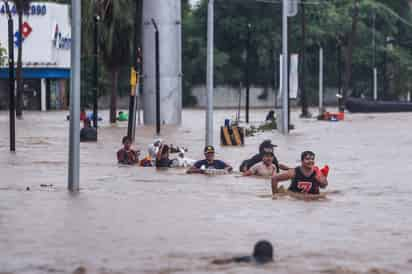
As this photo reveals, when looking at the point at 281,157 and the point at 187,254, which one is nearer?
the point at 187,254

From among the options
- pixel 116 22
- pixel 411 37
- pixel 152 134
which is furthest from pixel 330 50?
pixel 152 134

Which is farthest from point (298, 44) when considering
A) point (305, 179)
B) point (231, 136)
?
point (305, 179)

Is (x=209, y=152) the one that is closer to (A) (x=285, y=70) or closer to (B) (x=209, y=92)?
(B) (x=209, y=92)

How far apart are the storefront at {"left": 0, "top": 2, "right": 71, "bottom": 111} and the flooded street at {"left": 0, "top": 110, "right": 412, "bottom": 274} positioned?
55.3 meters

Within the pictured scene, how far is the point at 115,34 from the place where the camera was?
59.8 m

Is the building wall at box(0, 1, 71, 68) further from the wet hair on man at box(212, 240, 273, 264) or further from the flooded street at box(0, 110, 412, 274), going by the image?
the wet hair on man at box(212, 240, 273, 264)

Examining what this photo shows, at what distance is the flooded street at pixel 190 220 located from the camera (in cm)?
1320

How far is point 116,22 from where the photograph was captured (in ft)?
193

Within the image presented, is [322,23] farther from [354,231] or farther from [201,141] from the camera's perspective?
[354,231]

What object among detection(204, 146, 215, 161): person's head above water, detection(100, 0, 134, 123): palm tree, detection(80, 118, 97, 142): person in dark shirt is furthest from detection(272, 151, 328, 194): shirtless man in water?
detection(100, 0, 134, 123): palm tree

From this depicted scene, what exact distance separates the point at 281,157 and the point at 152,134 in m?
14.5

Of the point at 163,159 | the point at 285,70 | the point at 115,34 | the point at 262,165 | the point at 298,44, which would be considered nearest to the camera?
the point at 262,165

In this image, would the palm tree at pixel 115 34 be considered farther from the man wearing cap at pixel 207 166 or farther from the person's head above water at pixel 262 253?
the person's head above water at pixel 262 253

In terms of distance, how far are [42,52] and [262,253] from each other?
77076 mm
